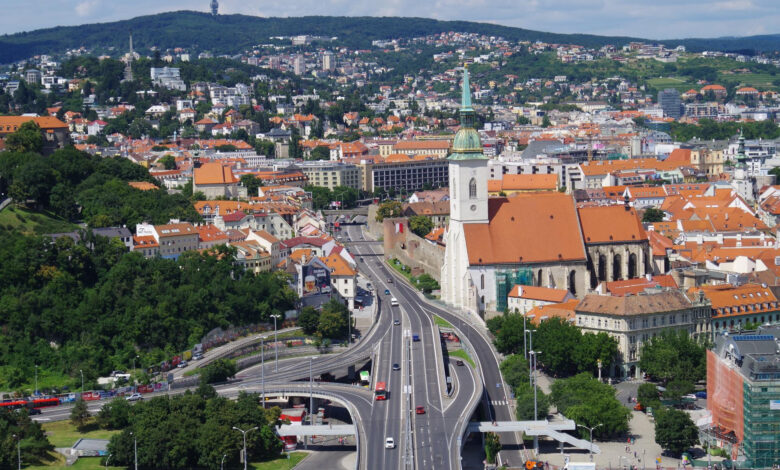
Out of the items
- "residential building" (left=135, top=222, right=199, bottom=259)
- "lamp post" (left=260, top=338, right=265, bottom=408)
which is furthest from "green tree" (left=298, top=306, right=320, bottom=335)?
"residential building" (left=135, top=222, right=199, bottom=259)

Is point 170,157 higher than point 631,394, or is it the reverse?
point 170,157

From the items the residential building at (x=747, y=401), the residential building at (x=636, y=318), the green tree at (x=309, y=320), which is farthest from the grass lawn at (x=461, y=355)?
the residential building at (x=747, y=401)

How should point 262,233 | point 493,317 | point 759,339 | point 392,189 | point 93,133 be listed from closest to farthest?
point 759,339 < point 493,317 < point 262,233 < point 392,189 < point 93,133

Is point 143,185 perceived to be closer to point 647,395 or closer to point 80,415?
point 80,415

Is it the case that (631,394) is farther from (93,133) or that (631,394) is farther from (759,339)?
(93,133)

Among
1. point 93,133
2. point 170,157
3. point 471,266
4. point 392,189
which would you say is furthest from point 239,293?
point 93,133

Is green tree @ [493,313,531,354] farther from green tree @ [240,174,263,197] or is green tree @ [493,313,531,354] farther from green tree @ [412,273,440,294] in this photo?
green tree @ [240,174,263,197]

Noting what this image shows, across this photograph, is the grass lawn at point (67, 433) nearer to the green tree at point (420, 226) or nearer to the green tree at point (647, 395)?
the green tree at point (647, 395)
